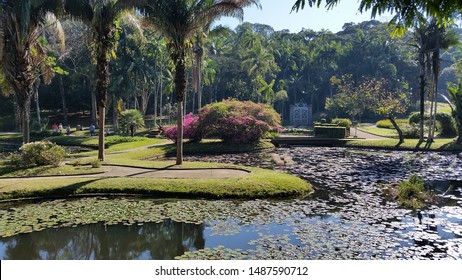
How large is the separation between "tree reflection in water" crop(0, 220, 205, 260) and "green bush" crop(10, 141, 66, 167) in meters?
9.19

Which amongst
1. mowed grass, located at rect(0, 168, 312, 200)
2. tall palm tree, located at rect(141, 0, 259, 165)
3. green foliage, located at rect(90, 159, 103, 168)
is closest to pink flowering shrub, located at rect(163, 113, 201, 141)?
green foliage, located at rect(90, 159, 103, 168)

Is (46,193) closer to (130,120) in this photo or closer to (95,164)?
(95,164)

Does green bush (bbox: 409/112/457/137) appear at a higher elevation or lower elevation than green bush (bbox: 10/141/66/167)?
higher

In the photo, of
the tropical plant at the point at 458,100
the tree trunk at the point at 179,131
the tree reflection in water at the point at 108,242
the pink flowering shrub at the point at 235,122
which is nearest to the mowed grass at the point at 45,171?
the tree trunk at the point at 179,131

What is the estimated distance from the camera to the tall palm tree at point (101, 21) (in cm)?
1984

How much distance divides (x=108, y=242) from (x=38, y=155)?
10918 millimetres

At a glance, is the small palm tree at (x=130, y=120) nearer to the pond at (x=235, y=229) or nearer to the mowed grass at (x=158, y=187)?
the mowed grass at (x=158, y=187)

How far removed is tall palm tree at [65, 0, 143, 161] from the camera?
65.1 ft

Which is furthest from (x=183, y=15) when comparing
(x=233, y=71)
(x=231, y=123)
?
(x=233, y=71)

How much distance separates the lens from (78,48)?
60281mm

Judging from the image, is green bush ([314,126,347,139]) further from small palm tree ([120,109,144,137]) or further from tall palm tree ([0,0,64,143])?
tall palm tree ([0,0,64,143])

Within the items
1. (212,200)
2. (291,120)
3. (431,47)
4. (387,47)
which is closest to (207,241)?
(212,200)

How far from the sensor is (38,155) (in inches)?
789

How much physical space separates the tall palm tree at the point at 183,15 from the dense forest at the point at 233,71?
28.3m
